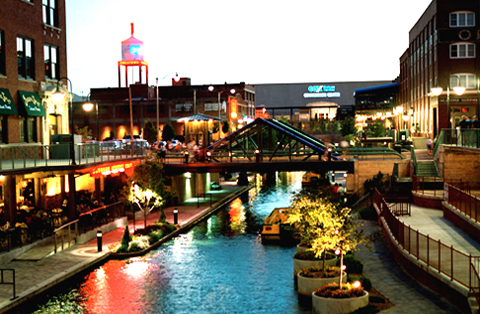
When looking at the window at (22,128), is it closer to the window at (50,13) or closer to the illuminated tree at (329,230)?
the window at (50,13)

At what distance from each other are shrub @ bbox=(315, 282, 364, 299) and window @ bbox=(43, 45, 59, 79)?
85.3ft

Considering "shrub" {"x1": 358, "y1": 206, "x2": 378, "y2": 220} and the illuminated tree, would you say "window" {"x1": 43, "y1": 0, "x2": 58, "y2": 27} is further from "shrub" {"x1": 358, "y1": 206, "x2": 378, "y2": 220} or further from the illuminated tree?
"shrub" {"x1": 358, "y1": 206, "x2": 378, "y2": 220}

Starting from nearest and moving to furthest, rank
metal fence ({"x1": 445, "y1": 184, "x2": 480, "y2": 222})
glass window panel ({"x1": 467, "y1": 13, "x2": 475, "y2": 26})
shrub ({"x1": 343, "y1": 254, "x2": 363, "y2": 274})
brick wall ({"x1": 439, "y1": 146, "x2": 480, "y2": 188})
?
shrub ({"x1": 343, "y1": 254, "x2": 363, "y2": 274}) → metal fence ({"x1": 445, "y1": 184, "x2": 480, "y2": 222}) → brick wall ({"x1": 439, "y1": 146, "x2": 480, "y2": 188}) → glass window panel ({"x1": 467, "y1": 13, "x2": 475, "y2": 26})

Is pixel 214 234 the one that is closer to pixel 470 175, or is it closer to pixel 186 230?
pixel 186 230

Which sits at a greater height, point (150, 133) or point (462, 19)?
point (462, 19)

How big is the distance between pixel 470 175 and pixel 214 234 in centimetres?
1854

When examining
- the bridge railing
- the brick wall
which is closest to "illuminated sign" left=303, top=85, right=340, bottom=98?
the brick wall

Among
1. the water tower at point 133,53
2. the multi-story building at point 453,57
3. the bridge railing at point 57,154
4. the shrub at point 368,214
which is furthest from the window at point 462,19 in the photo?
the water tower at point 133,53

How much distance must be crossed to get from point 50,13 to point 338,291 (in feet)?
93.7

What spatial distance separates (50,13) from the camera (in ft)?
128

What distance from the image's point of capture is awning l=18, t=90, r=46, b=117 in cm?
3519

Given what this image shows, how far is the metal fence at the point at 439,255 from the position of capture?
1883 cm

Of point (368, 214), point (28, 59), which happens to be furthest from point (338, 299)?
point (28, 59)

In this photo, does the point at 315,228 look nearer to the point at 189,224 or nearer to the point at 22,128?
the point at 189,224
